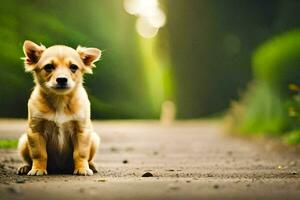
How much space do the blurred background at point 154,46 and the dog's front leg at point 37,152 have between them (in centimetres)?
252

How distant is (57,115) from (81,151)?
1.39 feet

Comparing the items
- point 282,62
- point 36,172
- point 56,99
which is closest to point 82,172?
point 36,172

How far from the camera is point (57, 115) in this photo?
721cm

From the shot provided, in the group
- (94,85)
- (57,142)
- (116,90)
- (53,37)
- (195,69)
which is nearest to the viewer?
(57,142)

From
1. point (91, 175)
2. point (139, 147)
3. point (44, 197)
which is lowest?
point (44, 197)

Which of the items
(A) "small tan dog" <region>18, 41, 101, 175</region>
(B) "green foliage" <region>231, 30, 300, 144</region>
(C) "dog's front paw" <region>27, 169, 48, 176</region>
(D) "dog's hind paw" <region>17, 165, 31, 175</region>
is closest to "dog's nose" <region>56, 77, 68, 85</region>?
(A) "small tan dog" <region>18, 41, 101, 175</region>

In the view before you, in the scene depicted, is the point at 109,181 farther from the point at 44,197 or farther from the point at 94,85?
the point at 94,85

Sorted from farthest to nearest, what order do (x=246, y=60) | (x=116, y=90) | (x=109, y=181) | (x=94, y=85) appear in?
(x=246, y=60), (x=116, y=90), (x=94, y=85), (x=109, y=181)

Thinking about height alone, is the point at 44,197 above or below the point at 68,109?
below

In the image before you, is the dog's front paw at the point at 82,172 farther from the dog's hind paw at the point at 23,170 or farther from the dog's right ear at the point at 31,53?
the dog's right ear at the point at 31,53

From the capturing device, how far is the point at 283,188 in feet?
20.3

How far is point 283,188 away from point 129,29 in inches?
771

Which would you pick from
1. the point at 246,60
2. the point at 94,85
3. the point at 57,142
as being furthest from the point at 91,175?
the point at 246,60

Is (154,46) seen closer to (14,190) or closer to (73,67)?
(73,67)
